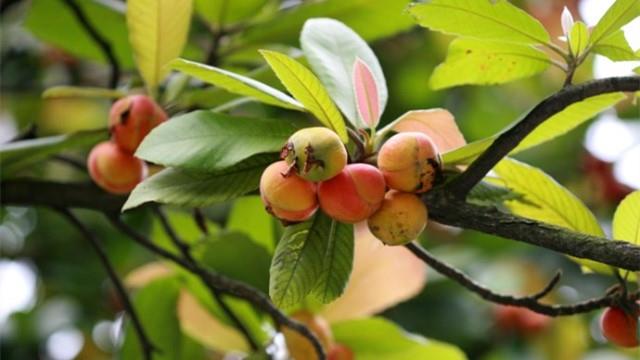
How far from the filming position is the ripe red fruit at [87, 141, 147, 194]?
29.8 inches

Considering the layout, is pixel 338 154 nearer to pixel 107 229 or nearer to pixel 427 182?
pixel 427 182

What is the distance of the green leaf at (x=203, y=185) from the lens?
640 mm

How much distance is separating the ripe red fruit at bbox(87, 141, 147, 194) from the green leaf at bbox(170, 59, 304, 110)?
14 centimetres

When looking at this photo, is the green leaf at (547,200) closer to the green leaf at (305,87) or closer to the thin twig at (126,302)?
the green leaf at (305,87)

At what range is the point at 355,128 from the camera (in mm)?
676

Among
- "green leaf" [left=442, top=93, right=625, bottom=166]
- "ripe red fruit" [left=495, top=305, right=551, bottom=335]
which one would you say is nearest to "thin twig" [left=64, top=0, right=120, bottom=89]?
"green leaf" [left=442, top=93, right=625, bottom=166]

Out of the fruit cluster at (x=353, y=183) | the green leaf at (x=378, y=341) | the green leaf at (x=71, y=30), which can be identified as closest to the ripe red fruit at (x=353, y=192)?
the fruit cluster at (x=353, y=183)

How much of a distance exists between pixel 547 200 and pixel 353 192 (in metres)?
0.20

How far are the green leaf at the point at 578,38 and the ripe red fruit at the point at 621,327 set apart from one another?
0.17 metres

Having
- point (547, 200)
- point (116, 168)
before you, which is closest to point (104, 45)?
point (116, 168)

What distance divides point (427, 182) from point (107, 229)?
119cm

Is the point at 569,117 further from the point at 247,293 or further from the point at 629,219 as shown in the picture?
the point at 247,293

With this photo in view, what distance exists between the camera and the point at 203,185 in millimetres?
657

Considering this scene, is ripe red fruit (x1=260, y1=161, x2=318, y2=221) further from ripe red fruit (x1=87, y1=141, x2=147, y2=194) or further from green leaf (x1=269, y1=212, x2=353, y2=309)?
ripe red fruit (x1=87, y1=141, x2=147, y2=194)
